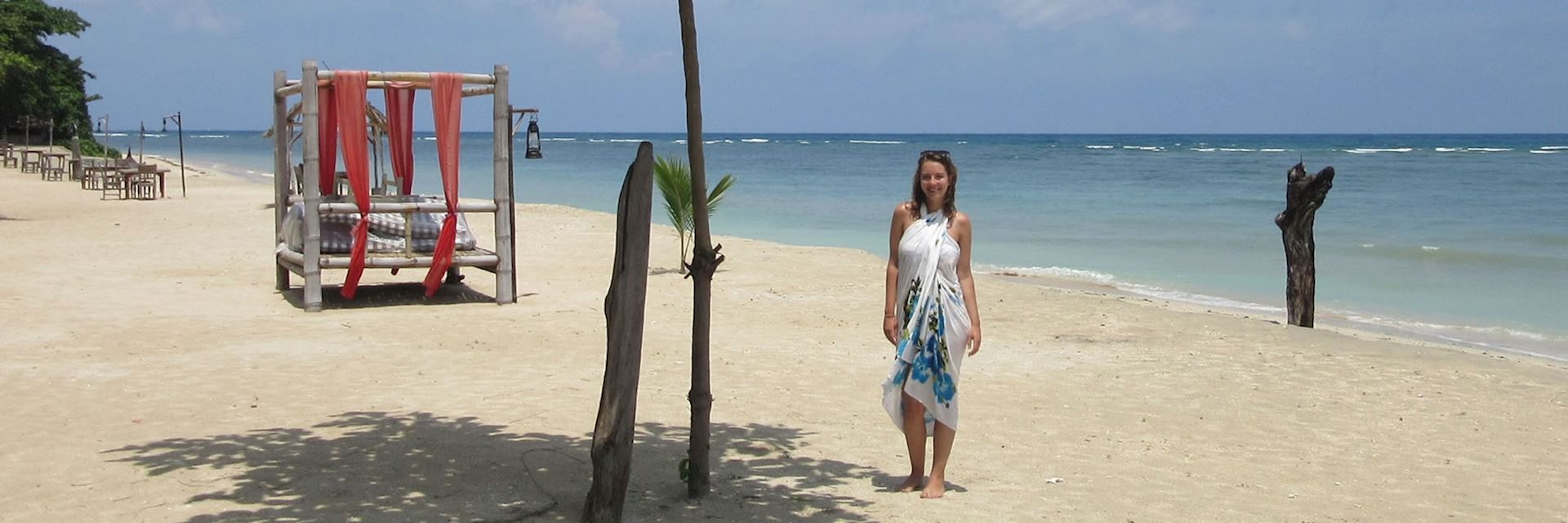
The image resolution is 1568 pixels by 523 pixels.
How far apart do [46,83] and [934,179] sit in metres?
46.1

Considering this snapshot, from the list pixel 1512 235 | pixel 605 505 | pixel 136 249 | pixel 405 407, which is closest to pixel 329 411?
pixel 405 407

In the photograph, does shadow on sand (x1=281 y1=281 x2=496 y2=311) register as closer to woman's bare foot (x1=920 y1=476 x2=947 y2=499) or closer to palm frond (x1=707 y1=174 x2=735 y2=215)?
palm frond (x1=707 y1=174 x2=735 y2=215)

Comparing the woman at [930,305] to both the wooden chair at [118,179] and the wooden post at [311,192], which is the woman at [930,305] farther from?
the wooden chair at [118,179]

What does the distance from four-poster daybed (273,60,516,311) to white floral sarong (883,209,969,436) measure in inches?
236

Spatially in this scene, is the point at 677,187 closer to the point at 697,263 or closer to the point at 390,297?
the point at 390,297

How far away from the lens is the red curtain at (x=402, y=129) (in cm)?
1088

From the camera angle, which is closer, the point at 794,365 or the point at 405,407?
the point at 405,407

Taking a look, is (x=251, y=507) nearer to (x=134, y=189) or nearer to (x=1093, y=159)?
(x=134, y=189)

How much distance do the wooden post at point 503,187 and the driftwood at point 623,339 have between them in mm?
6174

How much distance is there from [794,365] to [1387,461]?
3350mm

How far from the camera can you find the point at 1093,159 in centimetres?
6344

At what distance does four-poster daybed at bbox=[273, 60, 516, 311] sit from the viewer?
32.8 feet

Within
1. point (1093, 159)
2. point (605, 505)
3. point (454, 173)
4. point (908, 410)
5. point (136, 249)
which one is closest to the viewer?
point (605, 505)

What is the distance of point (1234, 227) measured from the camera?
23.1 meters
